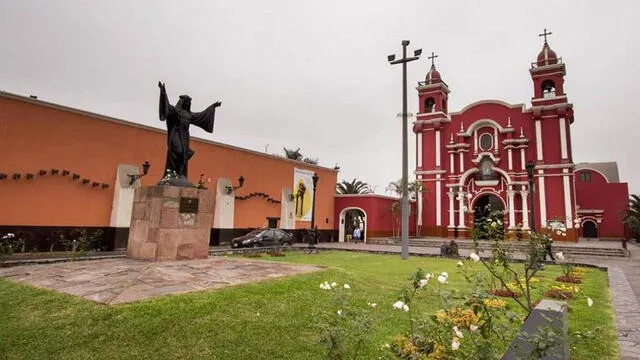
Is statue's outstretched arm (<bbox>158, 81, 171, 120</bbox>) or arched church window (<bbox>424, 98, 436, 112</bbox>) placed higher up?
arched church window (<bbox>424, 98, 436, 112</bbox>)

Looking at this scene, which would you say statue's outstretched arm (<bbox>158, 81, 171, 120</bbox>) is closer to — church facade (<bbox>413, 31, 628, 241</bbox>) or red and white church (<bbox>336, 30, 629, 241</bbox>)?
red and white church (<bbox>336, 30, 629, 241</bbox>)

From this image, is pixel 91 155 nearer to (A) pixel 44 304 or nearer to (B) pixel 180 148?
(B) pixel 180 148

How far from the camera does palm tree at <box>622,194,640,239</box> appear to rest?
31.9 metres

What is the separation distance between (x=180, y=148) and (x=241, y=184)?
10.8 m

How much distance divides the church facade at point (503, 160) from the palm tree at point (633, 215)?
76cm

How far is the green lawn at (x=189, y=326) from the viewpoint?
3.69m

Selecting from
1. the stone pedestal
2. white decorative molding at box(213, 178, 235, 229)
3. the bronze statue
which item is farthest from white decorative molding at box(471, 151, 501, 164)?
the stone pedestal

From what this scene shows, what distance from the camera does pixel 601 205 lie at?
36.0 meters

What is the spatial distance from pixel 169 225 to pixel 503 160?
28.0 meters

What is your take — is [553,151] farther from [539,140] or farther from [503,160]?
[503,160]

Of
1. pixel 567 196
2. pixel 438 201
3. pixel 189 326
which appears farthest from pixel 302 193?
pixel 189 326

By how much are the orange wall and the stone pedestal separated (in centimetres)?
770

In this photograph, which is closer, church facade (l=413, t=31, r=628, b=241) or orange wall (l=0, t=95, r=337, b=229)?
orange wall (l=0, t=95, r=337, b=229)

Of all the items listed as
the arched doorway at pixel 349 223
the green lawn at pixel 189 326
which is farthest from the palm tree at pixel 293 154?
the green lawn at pixel 189 326
